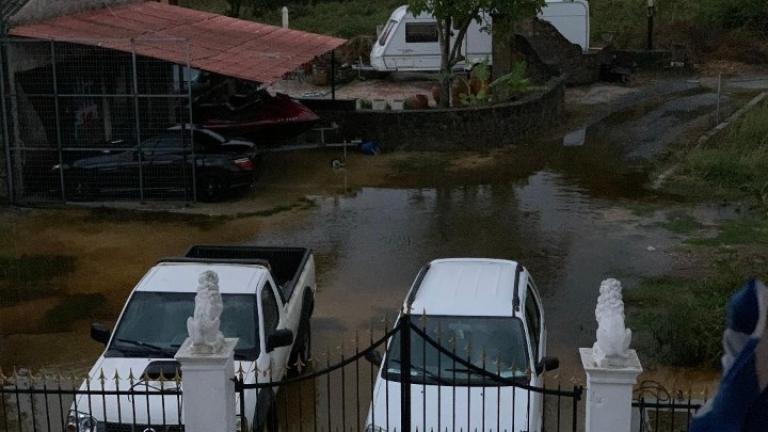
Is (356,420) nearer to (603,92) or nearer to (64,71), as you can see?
(64,71)

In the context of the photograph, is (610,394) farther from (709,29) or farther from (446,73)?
(709,29)

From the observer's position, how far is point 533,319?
396 inches

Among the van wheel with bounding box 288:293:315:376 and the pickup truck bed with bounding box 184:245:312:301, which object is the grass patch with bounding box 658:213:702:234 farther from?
the van wheel with bounding box 288:293:315:376

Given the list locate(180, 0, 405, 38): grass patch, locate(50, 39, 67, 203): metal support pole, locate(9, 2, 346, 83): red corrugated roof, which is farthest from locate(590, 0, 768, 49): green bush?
locate(50, 39, 67, 203): metal support pole

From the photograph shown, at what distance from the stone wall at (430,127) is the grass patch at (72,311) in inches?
401

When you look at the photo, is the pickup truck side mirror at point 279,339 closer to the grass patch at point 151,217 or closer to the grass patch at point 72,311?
the grass patch at point 72,311

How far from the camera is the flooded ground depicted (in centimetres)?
1308

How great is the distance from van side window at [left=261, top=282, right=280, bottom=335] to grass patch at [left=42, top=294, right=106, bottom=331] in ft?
12.1

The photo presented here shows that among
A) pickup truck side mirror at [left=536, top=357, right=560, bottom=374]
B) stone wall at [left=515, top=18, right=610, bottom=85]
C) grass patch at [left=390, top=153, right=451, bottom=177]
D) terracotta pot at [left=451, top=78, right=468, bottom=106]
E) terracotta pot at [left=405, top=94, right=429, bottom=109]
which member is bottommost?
pickup truck side mirror at [left=536, top=357, right=560, bottom=374]

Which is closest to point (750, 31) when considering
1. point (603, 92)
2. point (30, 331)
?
point (603, 92)

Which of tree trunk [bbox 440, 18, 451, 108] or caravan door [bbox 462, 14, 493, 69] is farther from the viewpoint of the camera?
caravan door [bbox 462, 14, 493, 69]

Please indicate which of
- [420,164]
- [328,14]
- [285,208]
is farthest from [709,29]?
[285,208]

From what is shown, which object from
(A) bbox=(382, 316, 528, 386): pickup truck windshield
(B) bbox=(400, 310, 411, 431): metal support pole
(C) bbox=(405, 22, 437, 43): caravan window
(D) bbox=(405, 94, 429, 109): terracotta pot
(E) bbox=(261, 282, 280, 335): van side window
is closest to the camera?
(B) bbox=(400, 310, 411, 431): metal support pole

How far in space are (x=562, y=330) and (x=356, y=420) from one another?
3.37 metres
